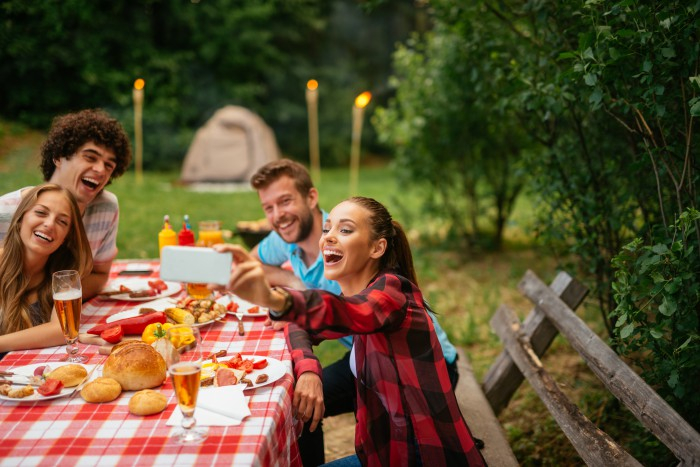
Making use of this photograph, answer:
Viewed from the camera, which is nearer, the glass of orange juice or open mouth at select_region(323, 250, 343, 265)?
open mouth at select_region(323, 250, 343, 265)

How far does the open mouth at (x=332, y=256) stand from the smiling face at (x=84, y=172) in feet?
5.77

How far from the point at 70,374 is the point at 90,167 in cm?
163

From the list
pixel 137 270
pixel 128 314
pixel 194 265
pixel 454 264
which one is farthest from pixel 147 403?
pixel 454 264

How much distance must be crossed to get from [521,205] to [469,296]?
17.8ft

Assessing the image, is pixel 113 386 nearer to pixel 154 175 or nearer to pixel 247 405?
pixel 247 405

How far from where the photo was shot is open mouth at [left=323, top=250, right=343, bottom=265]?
2.10 metres

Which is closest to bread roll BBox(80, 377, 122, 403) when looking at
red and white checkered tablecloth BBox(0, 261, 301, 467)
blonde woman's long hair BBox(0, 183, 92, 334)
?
red and white checkered tablecloth BBox(0, 261, 301, 467)

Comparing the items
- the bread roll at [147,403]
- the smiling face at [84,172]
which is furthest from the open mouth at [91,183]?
the bread roll at [147,403]

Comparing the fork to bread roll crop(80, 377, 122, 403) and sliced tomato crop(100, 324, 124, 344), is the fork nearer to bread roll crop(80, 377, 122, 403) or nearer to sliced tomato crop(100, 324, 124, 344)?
sliced tomato crop(100, 324, 124, 344)

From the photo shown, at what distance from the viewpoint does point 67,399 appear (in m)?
1.88

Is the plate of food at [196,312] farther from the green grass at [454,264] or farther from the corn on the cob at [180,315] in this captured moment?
the green grass at [454,264]

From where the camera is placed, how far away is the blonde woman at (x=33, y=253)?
96.1 inches

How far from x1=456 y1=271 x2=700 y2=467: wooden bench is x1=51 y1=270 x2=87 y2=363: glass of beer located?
1752mm

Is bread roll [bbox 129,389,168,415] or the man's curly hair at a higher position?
the man's curly hair
